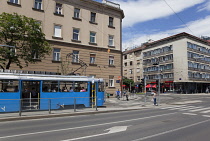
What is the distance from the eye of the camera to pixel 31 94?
14773 mm

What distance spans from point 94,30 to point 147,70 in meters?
43.3

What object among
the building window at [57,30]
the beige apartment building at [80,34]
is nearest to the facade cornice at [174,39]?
the beige apartment building at [80,34]

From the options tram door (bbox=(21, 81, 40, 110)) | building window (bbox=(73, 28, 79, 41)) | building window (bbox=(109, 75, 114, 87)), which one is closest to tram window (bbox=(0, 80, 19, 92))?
tram door (bbox=(21, 81, 40, 110))

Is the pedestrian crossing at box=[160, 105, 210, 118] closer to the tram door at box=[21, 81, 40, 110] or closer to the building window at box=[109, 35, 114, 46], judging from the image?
the tram door at box=[21, 81, 40, 110]

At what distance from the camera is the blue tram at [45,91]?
43.4 feet

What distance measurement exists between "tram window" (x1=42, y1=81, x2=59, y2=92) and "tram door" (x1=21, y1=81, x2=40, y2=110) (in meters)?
0.45

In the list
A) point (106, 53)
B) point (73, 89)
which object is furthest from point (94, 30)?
point (73, 89)

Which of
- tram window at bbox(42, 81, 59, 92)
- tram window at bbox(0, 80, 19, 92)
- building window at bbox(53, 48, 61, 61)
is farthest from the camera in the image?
building window at bbox(53, 48, 61, 61)

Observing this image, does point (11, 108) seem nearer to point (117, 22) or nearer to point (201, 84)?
point (117, 22)

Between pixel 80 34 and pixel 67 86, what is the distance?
14.2 m

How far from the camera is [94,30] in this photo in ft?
99.8

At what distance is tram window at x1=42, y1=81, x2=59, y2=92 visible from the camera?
50.3ft

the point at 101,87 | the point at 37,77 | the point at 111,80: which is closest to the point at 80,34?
the point at 111,80

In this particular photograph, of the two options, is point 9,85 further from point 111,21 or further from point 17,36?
point 111,21
